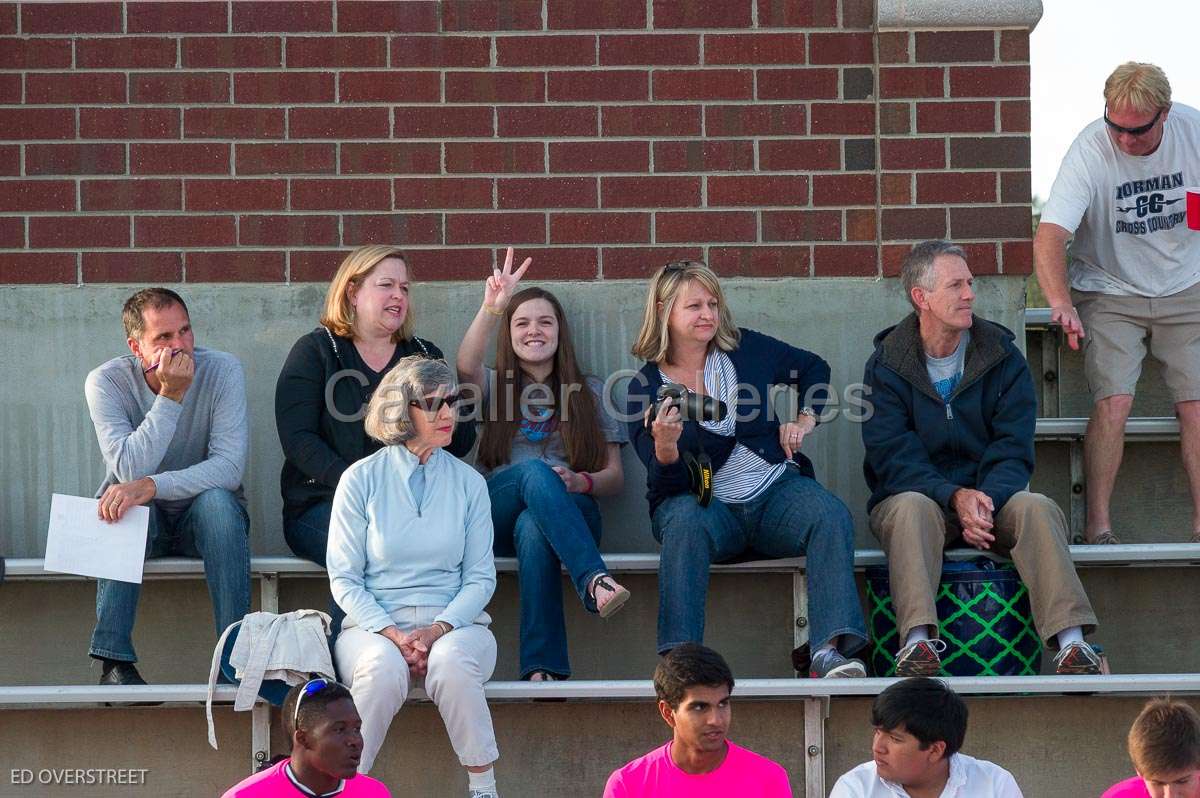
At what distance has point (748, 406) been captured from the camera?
212 inches

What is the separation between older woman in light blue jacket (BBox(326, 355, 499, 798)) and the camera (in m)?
4.58

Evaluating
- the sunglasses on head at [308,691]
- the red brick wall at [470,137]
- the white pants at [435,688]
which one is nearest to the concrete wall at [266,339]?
the red brick wall at [470,137]

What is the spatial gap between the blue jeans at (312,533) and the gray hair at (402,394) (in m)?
0.33

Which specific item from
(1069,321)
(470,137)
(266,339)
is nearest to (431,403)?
(266,339)

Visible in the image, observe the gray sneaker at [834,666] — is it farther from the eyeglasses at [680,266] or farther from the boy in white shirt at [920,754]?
the eyeglasses at [680,266]

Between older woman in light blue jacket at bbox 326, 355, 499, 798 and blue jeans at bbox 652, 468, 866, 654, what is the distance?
0.56 metres

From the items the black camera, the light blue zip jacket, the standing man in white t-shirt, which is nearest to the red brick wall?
the standing man in white t-shirt

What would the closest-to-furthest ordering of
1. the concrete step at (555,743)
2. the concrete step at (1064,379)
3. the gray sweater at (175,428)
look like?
the concrete step at (555,743), the gray sweater at (175,428), the concrete step at (1064,379)

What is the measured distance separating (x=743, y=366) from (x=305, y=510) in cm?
153

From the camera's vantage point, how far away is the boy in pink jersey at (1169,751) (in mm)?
3793

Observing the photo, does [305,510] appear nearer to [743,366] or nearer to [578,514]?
[578,514]

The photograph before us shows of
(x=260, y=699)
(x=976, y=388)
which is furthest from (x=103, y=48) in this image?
(x=976, y=388)

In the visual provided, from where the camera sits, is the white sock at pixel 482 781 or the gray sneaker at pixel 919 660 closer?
the white sock at pixel 482 781

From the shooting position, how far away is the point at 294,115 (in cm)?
592
